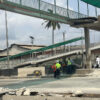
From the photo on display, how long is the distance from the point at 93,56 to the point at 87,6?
1055 cm

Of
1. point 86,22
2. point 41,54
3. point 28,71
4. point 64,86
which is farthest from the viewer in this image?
point 41,54

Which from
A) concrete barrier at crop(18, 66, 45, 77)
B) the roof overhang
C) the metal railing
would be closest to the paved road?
the roof overhang


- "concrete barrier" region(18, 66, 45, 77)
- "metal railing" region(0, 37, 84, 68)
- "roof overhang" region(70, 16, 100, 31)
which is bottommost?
"concrete barrier" region(18, 66, 45, 77)

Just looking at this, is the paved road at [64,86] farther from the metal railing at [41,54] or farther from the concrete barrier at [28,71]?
the metal railing at [41,54]

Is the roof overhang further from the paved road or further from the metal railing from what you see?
the metal railing

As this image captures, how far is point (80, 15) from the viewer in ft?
86.9

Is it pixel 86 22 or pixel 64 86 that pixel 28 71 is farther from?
pixel 64 86

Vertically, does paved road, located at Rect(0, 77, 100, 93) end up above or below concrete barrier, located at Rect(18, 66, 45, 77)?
below

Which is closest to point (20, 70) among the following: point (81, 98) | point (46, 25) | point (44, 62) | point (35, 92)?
point (44, 62)

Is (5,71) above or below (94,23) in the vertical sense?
below

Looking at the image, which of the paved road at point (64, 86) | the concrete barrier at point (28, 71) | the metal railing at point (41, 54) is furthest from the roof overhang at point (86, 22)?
the metal railing at point (41, 54)

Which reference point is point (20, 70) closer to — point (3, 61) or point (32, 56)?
point (32, 56)

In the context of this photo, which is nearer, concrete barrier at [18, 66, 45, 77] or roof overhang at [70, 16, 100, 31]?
roof overhang at [70, 16, 100, 31]

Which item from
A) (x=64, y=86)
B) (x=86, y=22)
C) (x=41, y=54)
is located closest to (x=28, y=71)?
(x=86, y=22)
